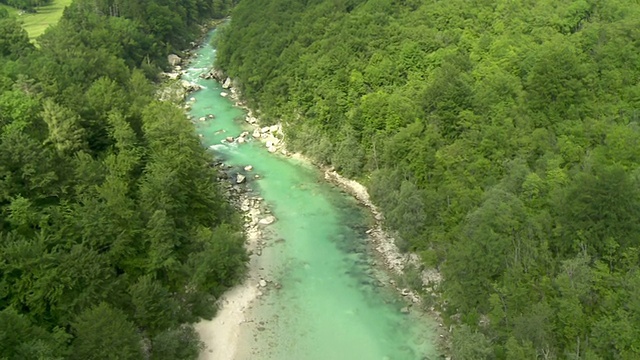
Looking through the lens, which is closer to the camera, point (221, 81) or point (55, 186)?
point (55, 186)

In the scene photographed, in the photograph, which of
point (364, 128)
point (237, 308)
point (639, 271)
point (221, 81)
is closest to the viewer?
point (639, 271)

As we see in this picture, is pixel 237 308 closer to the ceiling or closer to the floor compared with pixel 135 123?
closer to the floor

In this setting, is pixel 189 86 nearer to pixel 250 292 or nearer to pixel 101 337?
pixel 250 292

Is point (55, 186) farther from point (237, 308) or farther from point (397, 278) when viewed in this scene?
point (397, 278)

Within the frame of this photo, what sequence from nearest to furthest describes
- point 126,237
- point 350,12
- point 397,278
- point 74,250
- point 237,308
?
1. point 74,250
2. point 126,237
3. point 237,308
4. point 397,278
5. point 350,12

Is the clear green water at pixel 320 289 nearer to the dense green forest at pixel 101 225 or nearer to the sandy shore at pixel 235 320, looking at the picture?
the sandy shore at pixel 235 320

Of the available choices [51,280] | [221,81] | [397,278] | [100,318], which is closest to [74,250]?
[51,280]

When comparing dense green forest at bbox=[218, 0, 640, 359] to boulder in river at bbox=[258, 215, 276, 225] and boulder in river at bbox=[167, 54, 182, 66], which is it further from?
boulder in river at bbox=[167, 54, 182, 66]

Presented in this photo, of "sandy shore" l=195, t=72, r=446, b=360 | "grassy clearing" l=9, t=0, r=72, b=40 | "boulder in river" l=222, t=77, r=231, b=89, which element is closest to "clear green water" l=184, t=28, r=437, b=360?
"sandy shore" l=195, t=72, r=446, b=360
